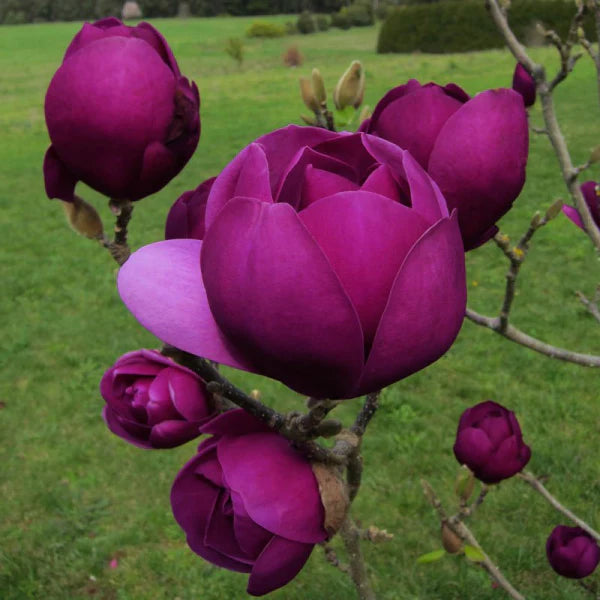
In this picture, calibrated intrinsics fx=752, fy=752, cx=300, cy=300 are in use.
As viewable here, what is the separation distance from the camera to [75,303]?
254 inches

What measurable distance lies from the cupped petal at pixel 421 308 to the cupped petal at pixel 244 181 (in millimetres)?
105

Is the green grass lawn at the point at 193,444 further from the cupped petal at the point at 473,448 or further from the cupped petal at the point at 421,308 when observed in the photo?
the cupped petal at the point at 421,308

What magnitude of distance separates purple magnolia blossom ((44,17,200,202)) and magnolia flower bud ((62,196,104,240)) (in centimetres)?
6

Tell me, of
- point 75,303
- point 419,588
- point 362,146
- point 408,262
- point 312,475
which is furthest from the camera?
point 75,303

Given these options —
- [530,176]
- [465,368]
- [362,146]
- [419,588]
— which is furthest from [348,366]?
[530,176]

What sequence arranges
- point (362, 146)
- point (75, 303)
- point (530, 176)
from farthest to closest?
1. point (530, 176)
2. point (75, 303)
3. point (362, 146)

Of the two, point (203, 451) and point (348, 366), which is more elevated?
point (348, 366)

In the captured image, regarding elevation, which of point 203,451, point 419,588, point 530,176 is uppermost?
point 203,451

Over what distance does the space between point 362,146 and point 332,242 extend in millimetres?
119

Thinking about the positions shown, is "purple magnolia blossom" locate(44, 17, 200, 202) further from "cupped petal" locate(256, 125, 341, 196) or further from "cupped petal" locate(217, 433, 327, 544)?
"cupped petal" locate(217, 433, 327, 544)

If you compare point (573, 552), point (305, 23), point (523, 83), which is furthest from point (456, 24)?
point (523, 83)

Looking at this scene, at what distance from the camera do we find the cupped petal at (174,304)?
0.50 m

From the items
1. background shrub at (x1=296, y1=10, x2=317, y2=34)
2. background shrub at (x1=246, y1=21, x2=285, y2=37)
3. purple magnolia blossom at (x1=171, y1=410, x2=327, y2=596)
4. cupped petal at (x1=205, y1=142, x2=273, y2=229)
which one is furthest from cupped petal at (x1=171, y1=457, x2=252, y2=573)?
background shrub at (x1=296, y1=10, x2=317, y2=34)

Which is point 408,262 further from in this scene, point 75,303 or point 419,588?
point 75,303
